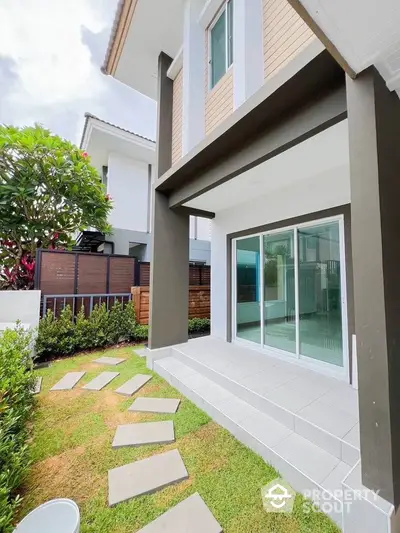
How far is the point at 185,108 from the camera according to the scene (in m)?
4.80

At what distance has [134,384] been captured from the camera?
4.22 metres

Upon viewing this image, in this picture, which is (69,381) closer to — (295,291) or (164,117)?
(295,291)

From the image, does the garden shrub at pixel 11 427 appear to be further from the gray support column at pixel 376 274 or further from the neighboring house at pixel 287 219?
the gray support column at pixel 376 274

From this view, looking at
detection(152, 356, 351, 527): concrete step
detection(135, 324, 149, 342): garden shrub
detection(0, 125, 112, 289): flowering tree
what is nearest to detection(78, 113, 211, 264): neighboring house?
detection(0, 125, 112, 289): flowering tree

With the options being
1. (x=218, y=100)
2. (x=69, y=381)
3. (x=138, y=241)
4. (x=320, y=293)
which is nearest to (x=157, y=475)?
(x=69, y=381)

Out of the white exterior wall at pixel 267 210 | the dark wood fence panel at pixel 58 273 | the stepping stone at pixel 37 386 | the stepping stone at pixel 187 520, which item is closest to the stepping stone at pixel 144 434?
the stepping stone at pixel 187 520

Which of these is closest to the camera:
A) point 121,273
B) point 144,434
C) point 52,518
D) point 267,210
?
point 52,518

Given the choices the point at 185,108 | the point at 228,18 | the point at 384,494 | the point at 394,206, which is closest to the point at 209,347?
the point at 384,494

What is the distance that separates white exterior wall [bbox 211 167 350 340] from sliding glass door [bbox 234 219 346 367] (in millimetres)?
330

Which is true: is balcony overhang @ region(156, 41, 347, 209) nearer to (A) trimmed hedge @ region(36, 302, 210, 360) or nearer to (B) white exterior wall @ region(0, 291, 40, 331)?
(A) trimmed hedge @ region(36, 302, 210, 360)

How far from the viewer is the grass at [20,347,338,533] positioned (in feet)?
6.19

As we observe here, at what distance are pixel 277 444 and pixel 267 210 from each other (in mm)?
4159

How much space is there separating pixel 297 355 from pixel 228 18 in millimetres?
6527

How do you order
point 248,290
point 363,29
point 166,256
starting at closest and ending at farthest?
1. point 363,29
2. point 166,256
3. point 248,290
